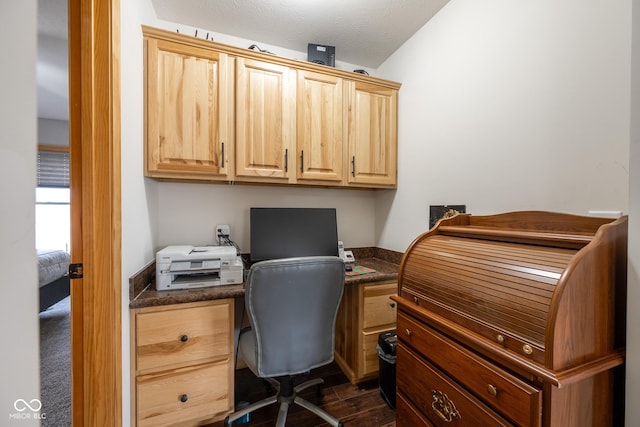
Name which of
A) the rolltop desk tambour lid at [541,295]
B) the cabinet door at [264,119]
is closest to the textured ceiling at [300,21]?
the cabinet door at [264,119]

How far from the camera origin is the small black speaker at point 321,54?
2.01 meters

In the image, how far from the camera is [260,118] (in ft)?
5.72

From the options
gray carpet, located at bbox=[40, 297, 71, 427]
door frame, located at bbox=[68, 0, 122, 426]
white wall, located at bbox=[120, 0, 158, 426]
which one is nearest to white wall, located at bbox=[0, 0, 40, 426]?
door frame, located at bbox=[68, 0, 122, 426]

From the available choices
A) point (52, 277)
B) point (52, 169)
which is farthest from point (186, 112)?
point (52, 169)

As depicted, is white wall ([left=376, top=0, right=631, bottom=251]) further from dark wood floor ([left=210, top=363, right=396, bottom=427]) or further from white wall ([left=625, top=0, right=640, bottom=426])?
dark wood floor ([left=210, top=363, right=396, bottom=427])

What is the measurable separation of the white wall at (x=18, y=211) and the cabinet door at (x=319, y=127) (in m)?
1.42

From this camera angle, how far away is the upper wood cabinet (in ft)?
5.05

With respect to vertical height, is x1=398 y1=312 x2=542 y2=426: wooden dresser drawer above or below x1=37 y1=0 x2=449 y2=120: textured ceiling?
below

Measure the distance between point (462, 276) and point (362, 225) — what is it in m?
1.50

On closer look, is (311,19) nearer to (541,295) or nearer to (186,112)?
(186,112)

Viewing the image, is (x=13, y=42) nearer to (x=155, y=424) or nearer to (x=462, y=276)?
(x=462, y=276)

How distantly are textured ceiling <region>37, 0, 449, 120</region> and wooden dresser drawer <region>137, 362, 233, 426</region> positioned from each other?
228 cm

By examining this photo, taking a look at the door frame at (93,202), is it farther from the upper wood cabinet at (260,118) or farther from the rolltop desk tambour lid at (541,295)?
the rolltop desk tambour lid at (541,295)

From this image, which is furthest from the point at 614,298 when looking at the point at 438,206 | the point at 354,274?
the point at 354,274
